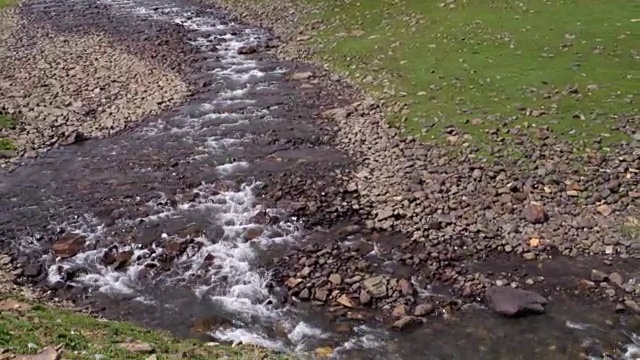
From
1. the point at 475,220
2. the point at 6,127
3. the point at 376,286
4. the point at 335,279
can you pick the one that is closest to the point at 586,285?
the point at 475,220

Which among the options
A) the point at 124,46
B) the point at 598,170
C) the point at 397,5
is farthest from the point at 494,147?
the point at 124,46

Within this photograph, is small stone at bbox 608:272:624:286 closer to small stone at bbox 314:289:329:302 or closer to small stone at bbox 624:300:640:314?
small stone at bbox 624:300:640:314

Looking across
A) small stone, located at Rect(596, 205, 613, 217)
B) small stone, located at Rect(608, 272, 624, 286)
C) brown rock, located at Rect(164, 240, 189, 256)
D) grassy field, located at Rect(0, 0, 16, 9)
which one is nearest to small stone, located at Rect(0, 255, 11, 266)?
brown rock, located at Rect(164, 240, 189, 256)

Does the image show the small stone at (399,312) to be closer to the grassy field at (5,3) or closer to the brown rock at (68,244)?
the brown rock at (68,244)

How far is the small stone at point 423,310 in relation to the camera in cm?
1717


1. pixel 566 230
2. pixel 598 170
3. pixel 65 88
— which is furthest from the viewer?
pixel 65 88

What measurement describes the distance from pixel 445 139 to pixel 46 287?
15328 mm

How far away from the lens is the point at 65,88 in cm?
3334

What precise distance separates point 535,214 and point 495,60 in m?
12.0

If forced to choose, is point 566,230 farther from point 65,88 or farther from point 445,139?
point 65,88

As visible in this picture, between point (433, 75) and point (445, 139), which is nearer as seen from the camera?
point (445, 139)

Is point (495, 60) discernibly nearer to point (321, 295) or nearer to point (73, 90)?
point (321, 295)

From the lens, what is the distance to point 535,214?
2055 cm

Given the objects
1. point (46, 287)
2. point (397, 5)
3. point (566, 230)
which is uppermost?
point (397, 5)
